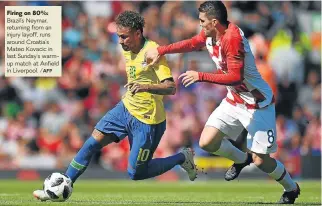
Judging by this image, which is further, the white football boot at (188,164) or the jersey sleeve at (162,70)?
the white football boot at (188,164)

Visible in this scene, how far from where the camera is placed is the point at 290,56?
64.9ft

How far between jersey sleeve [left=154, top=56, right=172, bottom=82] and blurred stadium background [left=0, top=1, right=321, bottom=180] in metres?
8.15

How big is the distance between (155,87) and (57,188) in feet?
5.36

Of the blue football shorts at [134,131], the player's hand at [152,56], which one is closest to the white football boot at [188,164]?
the blue football shorts at [134,131]

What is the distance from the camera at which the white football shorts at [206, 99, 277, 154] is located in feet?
35.2

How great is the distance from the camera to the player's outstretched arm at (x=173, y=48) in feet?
35.2

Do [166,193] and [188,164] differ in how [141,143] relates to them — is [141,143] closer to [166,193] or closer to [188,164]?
[188,164]

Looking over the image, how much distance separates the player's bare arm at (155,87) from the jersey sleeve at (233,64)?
1.83 ft

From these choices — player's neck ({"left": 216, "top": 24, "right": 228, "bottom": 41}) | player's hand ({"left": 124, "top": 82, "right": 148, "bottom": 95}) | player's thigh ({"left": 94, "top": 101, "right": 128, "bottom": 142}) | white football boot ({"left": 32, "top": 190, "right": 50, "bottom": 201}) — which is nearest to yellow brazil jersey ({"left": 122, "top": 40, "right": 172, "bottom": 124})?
player's thigh ({"left": 94, "top": 101, "right": 128, "bottom": 142})

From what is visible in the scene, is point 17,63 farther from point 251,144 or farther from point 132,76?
point 251,144

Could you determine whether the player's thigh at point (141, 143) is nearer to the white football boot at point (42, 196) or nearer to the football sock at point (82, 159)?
the football sock at point (82, 159)

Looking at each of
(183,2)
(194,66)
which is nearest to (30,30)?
(194,66)

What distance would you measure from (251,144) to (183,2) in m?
10.1

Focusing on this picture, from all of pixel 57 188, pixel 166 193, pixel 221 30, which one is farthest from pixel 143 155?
pixel 166 193
